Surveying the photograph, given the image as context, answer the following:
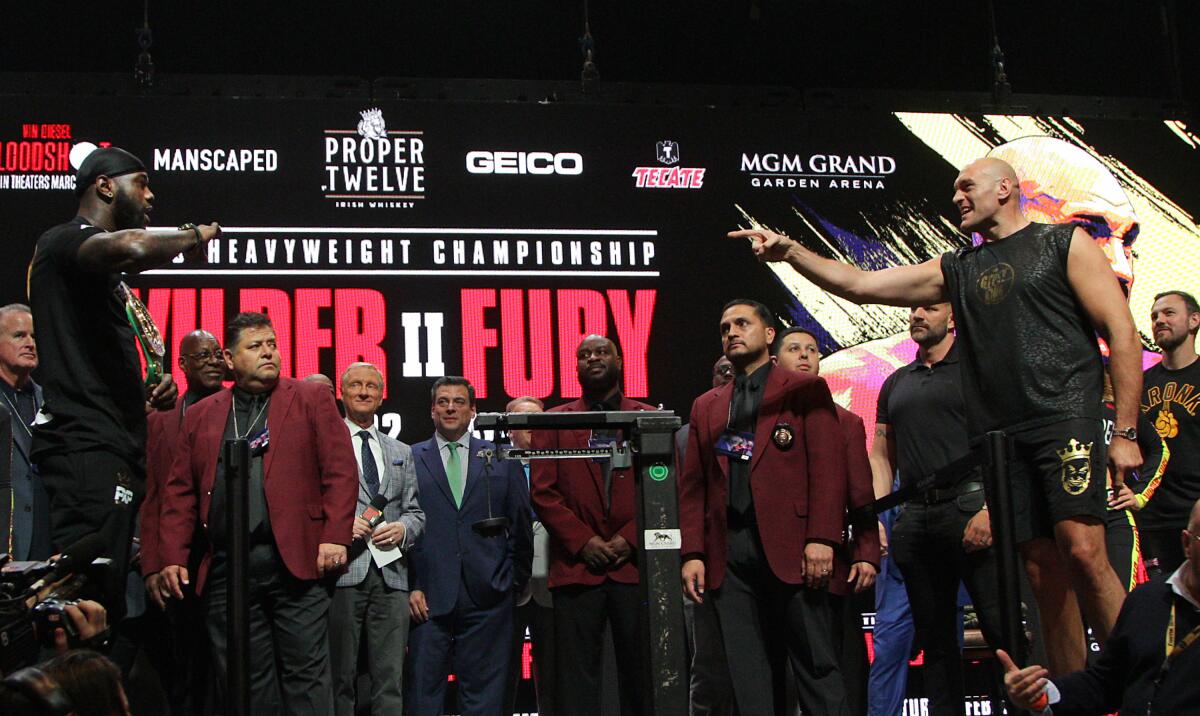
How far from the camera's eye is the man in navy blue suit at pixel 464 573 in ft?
17.7

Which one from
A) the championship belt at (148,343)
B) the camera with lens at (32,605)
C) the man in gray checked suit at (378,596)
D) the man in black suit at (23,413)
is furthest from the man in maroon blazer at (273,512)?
the camera with lens at (32,605)

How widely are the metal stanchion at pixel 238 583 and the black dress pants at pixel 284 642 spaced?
2.87 feet

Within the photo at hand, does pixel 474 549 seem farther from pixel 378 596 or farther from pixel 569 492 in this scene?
pixel 569 492

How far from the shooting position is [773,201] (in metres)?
7.33

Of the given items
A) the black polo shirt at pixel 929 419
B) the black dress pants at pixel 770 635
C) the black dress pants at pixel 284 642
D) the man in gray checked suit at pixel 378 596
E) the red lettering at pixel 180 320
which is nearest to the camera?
the black dress pants at pixel 770 635

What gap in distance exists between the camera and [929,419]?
4996mm

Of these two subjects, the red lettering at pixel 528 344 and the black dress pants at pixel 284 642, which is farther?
the red lettering at pixel 528 344

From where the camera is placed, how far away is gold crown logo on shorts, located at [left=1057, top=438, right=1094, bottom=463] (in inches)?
135

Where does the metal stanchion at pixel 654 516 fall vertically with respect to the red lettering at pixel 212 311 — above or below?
below

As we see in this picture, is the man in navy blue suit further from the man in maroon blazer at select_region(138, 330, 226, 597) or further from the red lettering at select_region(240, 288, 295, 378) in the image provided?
the red lettering at select_region(240, 288, 295, 378)

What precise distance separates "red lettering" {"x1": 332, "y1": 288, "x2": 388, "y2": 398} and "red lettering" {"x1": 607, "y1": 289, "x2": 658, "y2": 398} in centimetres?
132

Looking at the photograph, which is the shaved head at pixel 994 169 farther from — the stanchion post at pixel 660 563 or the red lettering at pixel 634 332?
the red lettering at pixel 634 332

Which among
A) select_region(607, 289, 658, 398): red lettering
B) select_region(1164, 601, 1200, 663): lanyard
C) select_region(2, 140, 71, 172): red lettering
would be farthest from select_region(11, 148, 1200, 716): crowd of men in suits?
select_region(2, 140, 71, 172): red lettering

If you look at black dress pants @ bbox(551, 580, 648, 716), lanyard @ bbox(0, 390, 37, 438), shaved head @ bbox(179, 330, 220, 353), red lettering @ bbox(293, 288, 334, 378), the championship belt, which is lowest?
black dress pants @ bbox(551, 580, 648, 716)
